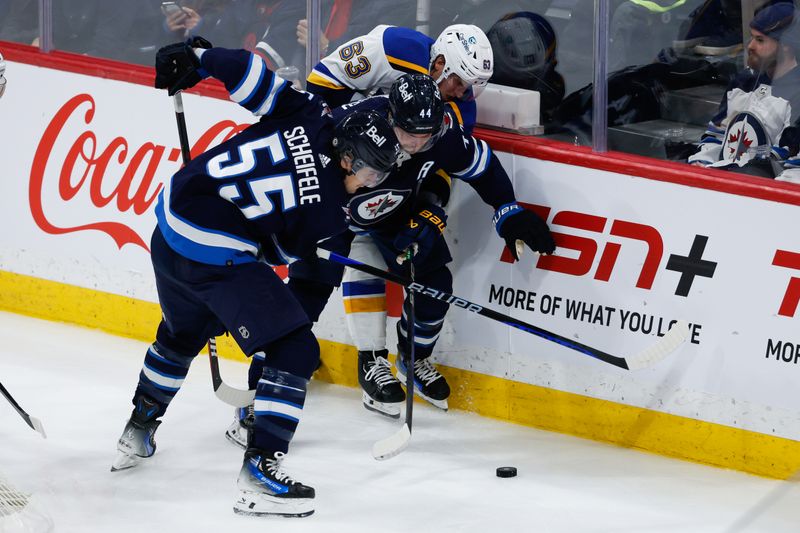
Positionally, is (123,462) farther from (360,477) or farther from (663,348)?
(663,348)

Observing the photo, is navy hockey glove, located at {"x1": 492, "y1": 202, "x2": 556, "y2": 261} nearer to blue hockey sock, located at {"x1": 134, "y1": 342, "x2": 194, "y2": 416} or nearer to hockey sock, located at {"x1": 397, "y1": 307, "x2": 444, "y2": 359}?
hockey sock, located at {"x1": 397, "y1": 307, "x2": 444, "y2": 359}

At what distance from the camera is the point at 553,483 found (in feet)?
12.7

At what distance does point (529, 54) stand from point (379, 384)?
116 centimetres

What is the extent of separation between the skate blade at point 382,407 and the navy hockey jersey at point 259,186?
2.91 ft

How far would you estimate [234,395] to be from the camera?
3.93 metres

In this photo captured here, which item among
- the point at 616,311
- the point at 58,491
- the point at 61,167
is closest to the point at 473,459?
the point at 616,311

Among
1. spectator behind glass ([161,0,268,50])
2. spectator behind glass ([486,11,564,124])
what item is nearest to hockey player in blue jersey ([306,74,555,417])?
spectator behind glass ([486,11,564,124])

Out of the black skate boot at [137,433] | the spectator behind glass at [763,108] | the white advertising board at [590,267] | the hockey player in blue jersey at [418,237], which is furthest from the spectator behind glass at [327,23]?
the black skate boot at [137,433]

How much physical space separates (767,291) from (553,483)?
0.81 meters

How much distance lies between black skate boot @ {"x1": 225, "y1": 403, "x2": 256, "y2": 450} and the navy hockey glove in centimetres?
93

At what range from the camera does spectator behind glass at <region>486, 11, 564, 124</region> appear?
424cm

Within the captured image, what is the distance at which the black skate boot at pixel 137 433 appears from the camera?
3873 millimetres

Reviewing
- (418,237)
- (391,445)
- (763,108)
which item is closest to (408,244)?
(418,237)

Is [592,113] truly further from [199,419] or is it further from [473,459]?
[199,419]
